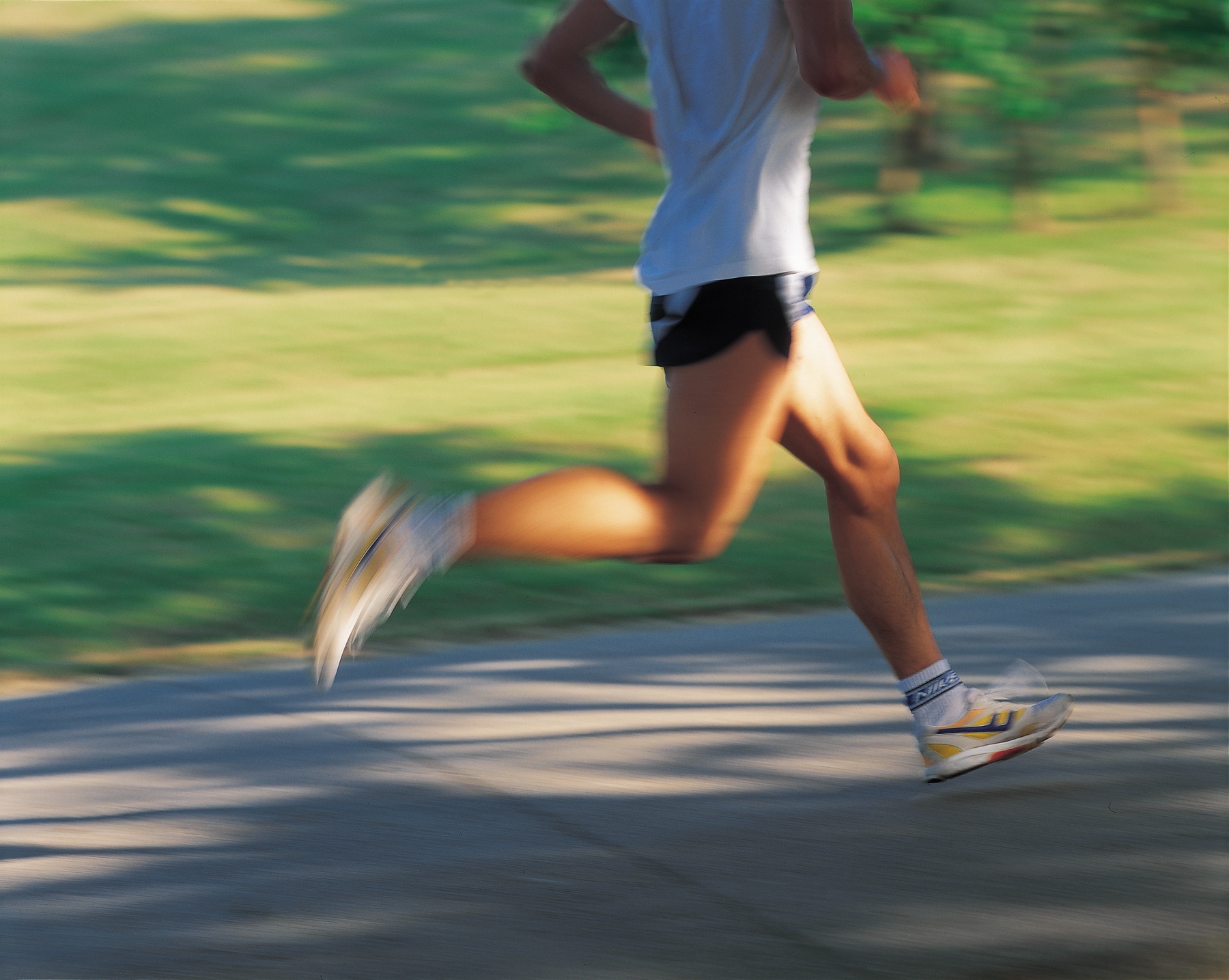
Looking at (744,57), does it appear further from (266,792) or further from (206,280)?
(206,280)

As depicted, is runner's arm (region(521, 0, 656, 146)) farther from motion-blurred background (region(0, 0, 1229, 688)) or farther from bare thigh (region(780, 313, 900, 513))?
motion-blurred background (region(0, 0, 1229, 688))

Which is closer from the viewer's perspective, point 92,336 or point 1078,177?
point 92,336

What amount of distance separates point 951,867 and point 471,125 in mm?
31500

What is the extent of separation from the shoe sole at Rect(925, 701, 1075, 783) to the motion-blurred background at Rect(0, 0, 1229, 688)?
7.45 ft

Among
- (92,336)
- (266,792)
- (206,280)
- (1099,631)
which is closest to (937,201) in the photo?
(206,280)

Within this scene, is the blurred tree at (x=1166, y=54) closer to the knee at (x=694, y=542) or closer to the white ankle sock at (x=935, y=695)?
the white ankle sock at (x=935, y=695)

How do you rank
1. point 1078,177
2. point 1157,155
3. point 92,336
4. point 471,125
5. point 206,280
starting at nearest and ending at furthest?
point 92,336, point 206,280, point 1157,155, point 1078,177, point 471,125

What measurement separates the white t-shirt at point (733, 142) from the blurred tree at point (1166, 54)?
1744cm

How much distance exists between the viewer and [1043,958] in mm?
3059

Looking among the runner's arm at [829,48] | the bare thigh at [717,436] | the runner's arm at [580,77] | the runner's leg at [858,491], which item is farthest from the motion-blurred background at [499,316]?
the runner's arm at [829,48]

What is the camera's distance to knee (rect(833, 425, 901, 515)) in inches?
152

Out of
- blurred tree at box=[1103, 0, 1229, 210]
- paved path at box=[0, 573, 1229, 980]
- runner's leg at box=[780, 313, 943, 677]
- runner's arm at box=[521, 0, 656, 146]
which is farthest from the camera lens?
blurred tree at box=[1103, 0, 1229, 210]

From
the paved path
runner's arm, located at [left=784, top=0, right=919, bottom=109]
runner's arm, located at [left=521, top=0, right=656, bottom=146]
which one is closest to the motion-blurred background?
the paved path

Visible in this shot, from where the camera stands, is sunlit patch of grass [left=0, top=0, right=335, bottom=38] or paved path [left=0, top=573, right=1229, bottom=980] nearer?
paved path [left=0, top=573, right=1229, bottom=980]
